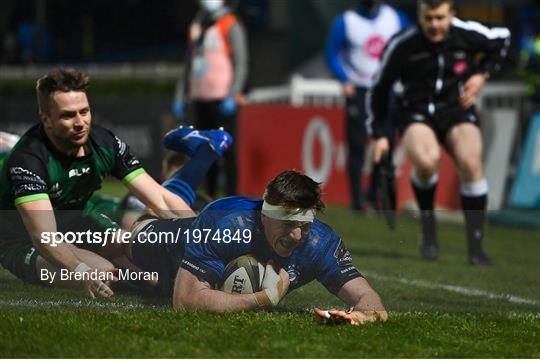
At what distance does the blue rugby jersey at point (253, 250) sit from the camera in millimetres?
7215

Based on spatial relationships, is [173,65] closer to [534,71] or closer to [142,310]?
[534,71]

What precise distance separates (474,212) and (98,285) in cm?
348

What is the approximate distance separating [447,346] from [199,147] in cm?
332

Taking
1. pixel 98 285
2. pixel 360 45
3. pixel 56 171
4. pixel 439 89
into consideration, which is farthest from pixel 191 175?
pixel 360 45

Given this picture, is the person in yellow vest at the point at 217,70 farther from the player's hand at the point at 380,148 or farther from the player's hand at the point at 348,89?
the player's hand at the point at 380,148

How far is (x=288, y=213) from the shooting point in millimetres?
7121

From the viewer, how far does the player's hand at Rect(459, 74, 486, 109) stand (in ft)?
36.0

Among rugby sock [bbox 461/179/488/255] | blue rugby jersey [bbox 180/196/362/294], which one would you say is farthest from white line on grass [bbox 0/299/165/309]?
rugby sock [bbox 461/179/488/255]

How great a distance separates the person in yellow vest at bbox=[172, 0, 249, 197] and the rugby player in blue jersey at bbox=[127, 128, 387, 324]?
692 cm

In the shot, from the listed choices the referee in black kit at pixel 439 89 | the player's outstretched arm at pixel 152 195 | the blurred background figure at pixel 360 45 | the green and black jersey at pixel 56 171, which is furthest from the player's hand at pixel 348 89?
the green and black jersey at pixel 56 171

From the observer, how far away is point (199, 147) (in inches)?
379

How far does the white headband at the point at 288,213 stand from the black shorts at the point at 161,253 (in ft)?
1.46

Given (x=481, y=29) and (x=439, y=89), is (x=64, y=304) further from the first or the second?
(x=481, y=29)

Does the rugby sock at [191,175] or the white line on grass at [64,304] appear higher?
the rugby sock at [191,175]
